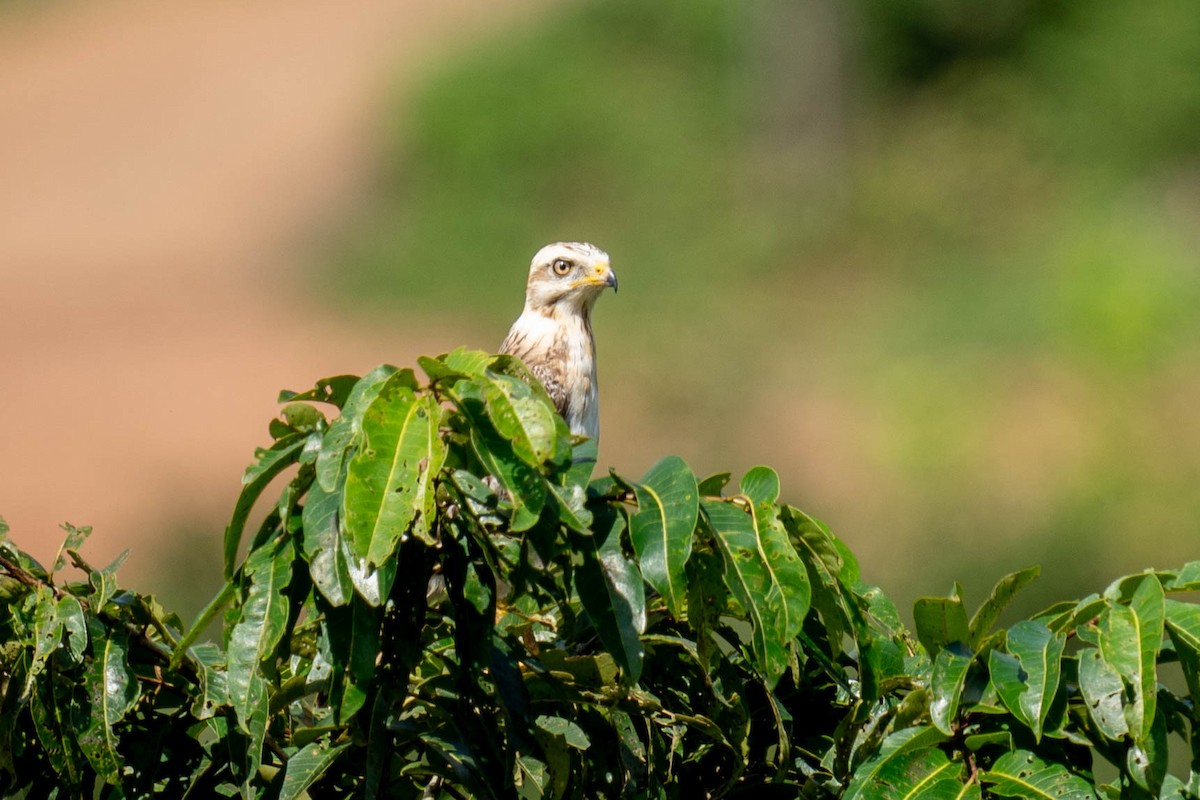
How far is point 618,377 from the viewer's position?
53.7ft

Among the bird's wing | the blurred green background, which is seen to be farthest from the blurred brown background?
the bird's wing

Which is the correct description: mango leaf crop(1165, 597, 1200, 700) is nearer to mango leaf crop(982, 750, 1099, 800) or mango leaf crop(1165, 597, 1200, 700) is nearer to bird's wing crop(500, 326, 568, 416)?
mango leaf crop(982, 750, 1099, 800)

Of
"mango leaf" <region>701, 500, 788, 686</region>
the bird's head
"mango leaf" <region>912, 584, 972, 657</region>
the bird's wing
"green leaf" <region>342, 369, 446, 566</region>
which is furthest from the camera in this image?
the bird's head

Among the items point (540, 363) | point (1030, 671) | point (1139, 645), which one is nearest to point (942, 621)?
point (1030, 671)

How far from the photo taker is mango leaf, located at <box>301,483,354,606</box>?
259cm

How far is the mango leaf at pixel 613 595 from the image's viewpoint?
267 cm

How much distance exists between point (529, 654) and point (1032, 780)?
0.97 metres

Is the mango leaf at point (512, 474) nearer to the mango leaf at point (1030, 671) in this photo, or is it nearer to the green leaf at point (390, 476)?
the green leaf at point (390, 476)

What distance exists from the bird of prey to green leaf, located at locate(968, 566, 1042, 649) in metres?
3.50

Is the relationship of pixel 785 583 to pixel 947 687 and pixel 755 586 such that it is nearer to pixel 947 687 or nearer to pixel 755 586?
pixel 755 586

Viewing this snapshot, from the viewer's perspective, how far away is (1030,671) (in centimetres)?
277

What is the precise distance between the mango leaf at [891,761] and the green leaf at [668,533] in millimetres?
475

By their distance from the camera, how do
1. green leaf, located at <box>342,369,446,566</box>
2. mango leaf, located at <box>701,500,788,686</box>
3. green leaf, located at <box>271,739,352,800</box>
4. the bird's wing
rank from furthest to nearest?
1. the bird's wing
2. green leaf, located at <box>271,739,352,800</box>
3. mango leaf, located at <box>701,500,788,686</box>
4. green leaf, located at <box>342,369,446,566</box>

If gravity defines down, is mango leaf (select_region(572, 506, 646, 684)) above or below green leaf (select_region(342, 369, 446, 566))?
below
